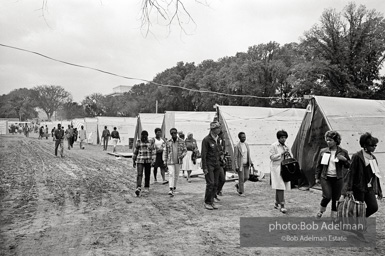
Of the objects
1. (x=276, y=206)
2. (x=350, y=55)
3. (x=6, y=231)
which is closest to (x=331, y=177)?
(x=276, y=206)

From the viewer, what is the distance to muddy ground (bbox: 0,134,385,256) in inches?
173

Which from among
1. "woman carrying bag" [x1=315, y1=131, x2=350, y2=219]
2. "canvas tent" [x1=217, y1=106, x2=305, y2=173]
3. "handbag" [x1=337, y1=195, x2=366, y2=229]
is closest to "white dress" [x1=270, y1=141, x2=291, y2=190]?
"woman carrying bag" [x1=315, y1=131, x2=350, y2=219]

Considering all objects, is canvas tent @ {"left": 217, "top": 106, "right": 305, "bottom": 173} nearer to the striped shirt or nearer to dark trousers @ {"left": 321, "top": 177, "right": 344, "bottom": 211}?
the striped shirt

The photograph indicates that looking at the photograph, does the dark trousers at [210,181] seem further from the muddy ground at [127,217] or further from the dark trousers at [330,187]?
the dark trousers at [330,187]

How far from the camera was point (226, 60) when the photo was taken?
5203 centimetres

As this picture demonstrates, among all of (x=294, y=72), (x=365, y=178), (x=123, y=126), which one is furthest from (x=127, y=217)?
(x=294, y=72)

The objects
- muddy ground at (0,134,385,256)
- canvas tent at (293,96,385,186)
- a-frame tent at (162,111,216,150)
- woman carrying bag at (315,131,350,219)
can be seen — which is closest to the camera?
muddy ground at (0,134,385,256)

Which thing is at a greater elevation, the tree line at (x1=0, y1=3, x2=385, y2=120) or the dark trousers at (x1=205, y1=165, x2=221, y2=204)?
the tree line at (x1=0, y1=3, x2=385, y2=120)

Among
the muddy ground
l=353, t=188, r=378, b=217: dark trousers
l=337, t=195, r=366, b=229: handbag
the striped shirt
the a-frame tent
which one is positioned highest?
the a-frame tent

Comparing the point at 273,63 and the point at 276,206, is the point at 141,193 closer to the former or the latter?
the point at 276,206

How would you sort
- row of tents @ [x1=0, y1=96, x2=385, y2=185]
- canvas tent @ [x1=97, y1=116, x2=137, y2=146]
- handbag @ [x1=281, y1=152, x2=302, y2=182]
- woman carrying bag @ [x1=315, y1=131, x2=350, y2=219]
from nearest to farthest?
woman carrying bag @ [x1=315, y1=131, x2=350, y2=219]
handbag @ [x1=281, y1=152, x2=302, y2=182]
row of tents @ [x1=0, y1=96, x2=385, y2=185]
canvas tent @ [x1=97, y1=116, x2=137, y2=146]

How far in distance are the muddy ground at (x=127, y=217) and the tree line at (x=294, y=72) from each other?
28.7 ft

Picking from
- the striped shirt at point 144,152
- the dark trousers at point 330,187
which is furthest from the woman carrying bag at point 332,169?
the striped shirt at point 144,152

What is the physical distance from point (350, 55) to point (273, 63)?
9.60 m
